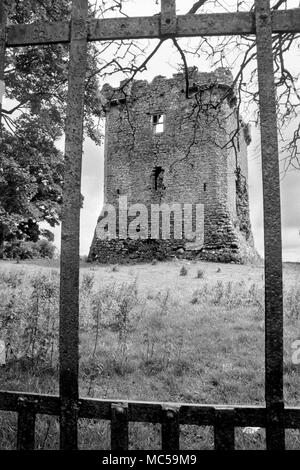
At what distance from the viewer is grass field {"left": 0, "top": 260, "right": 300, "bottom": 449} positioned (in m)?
3.20

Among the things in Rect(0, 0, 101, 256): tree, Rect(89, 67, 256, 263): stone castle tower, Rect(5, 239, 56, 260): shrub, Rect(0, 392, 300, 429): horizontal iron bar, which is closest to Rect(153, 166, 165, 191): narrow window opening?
Rect(89, 67, 256, 263): stone castle tower

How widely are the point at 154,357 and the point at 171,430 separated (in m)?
3.16

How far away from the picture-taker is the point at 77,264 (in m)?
2.24

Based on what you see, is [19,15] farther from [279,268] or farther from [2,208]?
[279,268]

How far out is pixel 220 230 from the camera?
20.2 m

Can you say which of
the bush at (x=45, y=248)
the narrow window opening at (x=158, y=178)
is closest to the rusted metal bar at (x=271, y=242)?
the narrow window opening at (x=158, y=178)

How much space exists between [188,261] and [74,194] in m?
17.2

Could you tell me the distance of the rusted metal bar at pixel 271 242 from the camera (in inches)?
80.1

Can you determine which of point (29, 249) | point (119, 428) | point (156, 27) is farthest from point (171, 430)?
point (29, 249)

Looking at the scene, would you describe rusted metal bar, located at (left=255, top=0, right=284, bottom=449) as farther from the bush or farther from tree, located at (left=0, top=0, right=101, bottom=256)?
the bush

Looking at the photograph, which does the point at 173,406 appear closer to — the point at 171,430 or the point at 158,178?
the point at 171,430

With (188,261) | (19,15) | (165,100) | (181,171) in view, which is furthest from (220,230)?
(19,15)

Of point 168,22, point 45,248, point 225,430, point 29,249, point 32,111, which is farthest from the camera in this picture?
point 45,248

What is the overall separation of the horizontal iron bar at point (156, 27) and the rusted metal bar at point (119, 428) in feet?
6.99
